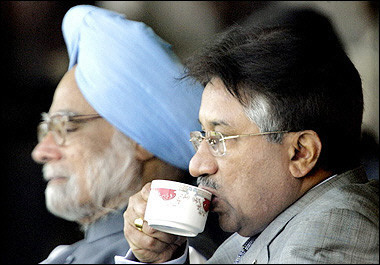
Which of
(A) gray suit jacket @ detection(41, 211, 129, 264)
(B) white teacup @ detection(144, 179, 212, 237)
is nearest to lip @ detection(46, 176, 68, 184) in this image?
(A) gray suit jacket @ detection(41, 211, 129, 264)

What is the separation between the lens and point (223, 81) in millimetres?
935

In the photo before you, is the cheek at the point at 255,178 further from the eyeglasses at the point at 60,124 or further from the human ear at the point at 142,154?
the eyeglasses at the point at 60,124

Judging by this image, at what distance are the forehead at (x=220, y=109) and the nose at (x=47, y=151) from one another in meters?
0.39

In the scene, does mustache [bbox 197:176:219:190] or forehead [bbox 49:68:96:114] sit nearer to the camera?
mustache [bbox 197:176:219:190]

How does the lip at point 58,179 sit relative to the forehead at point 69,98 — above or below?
below

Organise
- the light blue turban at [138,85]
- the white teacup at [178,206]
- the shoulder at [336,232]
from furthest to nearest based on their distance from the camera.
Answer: the light blue turban at [138,85] < the white teacup at [178,206] < the shoulder at [336,232]

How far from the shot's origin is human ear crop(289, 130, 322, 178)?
2.99 ft

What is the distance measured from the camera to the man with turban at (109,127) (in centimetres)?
114

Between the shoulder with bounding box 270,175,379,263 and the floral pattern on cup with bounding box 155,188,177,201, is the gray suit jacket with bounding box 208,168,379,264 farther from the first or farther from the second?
the floral pattern on cup with bounding box 155,188,177,201

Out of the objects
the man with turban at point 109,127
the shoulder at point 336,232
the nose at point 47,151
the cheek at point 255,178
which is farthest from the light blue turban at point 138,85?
the shoulder at point 336,232

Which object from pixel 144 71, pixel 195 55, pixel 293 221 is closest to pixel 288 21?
pixel 195 55

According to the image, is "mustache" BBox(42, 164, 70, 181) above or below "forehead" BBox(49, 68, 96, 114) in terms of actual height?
below

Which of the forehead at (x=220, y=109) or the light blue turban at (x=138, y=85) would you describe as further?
the light blue turban at (x=138, y=85)

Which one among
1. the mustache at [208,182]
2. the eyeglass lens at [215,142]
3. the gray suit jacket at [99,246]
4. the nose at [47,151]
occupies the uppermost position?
the eyeglass lens at [215,142]
